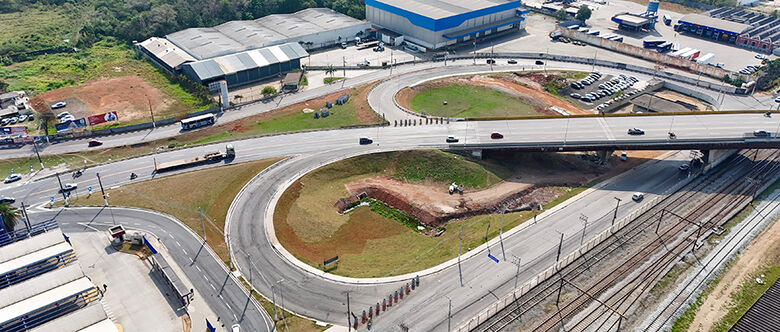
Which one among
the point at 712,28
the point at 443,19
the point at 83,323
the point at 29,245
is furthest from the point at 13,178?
the point at 712,28

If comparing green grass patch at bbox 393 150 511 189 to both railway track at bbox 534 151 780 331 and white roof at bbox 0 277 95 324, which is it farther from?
white roof at bbox 0 277 95 324

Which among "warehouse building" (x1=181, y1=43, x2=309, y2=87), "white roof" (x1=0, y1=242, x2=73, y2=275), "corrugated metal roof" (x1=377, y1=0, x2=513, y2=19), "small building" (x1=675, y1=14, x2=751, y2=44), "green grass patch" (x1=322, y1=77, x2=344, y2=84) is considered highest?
"corrugated metal roof" (x1=377, y1=0, x2=513, y2=19)

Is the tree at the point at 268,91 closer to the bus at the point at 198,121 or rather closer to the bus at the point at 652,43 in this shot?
the bus at the point at 198,121

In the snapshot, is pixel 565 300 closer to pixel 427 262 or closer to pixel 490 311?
pixel 490 311

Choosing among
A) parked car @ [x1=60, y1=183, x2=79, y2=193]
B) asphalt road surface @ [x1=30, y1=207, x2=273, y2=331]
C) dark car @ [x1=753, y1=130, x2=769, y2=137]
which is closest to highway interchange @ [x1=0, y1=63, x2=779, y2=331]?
asphalt road surface @ [x1=30, y1=207, x2=273, y2=331]

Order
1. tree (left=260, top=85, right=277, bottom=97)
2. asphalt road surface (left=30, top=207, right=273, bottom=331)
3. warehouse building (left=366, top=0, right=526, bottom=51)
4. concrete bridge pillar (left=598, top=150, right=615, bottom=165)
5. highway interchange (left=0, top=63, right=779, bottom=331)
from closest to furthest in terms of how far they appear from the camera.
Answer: asphalt road surface (left=30, top=207, right=273, bottom=331)
highway interchange (left=0, top=63, right=779, bottom=331)
concrete bridge pillar (left=598, top=150, right=615, bottom=165)
tree (left=260, top=85, right=277, bottom=97)
warehouse building (left=366, top=0, right=526, bottom=51)
